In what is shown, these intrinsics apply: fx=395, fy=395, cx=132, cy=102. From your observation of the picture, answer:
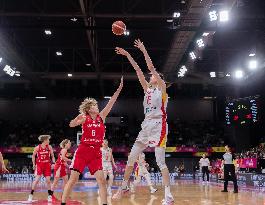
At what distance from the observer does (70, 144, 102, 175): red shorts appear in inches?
244

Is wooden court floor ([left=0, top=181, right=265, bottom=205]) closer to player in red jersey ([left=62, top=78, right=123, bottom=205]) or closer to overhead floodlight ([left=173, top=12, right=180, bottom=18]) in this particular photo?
player in red jersey ([left=62, top=78, right=123, bottom=205])

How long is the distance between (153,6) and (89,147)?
13670mm

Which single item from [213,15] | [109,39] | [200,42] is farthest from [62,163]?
[109,39]

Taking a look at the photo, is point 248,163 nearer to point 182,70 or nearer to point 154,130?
point 182,70

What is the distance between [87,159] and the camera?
624cm

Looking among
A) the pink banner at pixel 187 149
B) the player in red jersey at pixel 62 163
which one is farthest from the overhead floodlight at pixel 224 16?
the pink banner at pixel 187 149

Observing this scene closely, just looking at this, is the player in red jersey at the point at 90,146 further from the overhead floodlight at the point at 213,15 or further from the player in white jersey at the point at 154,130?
the overhead floodlight at the point at 213,15

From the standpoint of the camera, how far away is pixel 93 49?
77.2 ft

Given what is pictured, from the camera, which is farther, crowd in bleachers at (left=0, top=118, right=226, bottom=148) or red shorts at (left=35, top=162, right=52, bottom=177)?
crowd in bleachers at (left=0, top=118, right=226, bottom=148)

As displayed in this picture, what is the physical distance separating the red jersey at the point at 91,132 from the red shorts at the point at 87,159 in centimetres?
9

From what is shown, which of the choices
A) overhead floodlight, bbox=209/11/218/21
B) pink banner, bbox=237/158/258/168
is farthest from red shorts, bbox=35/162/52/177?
pink banner, bbox=237/158/258/168

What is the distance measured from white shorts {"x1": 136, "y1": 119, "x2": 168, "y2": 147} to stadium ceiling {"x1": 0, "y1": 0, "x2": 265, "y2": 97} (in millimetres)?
10123

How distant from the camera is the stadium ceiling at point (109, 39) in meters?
18.0

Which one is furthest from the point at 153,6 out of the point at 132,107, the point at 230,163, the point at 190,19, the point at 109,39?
the point at 132,107
